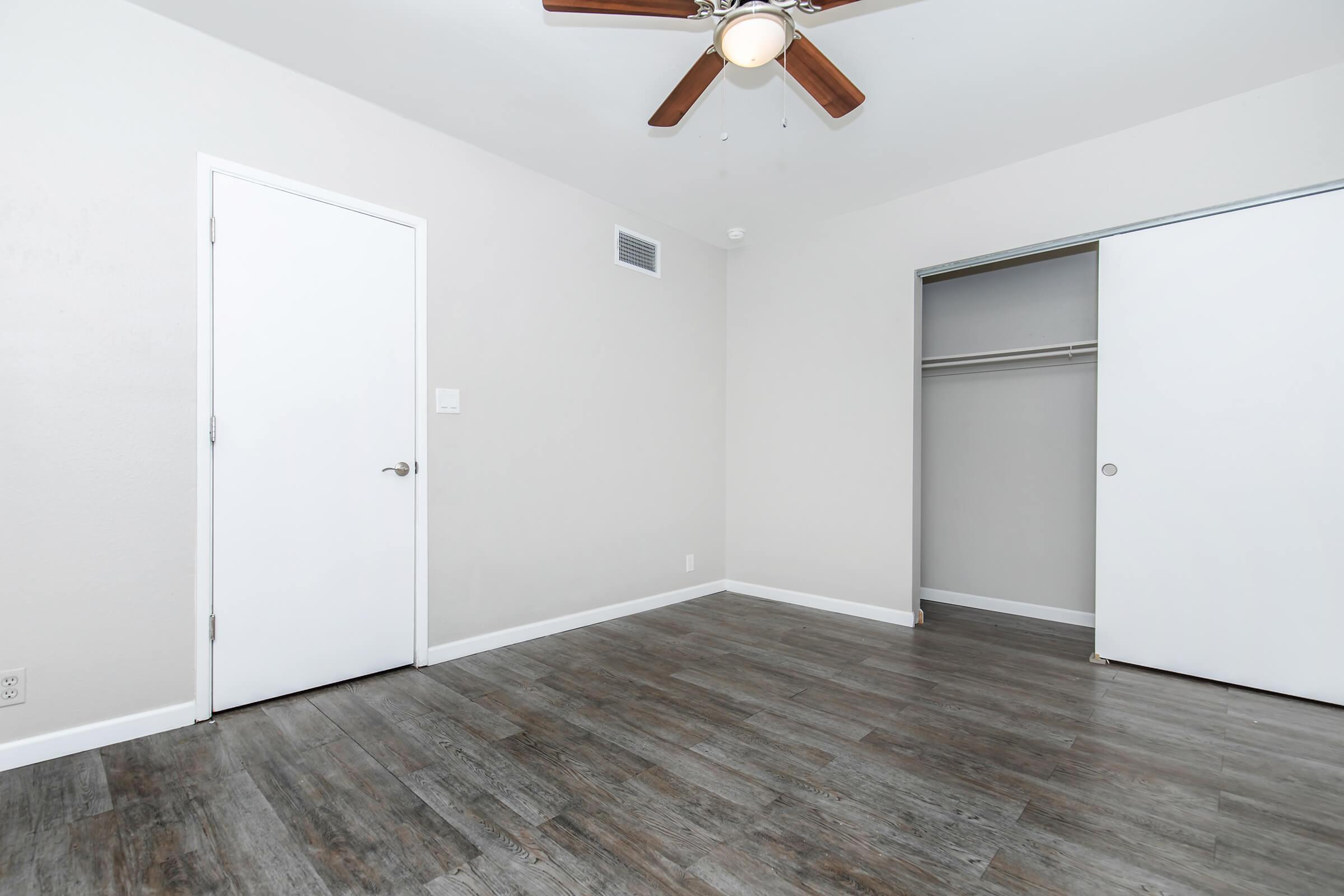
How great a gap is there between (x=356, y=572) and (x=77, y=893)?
1.49m

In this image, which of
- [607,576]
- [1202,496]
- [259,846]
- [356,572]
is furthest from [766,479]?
[259,846]

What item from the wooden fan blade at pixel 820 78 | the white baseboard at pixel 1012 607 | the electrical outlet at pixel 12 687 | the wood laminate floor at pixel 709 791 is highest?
the wooden fan blade at pixel 820 78

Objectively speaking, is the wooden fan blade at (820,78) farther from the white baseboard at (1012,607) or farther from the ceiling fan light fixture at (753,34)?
the white baseboard at (1012,607)

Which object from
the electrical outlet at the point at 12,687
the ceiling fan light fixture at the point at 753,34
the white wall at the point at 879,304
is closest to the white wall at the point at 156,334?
the electrical outlet at the point at 12,687

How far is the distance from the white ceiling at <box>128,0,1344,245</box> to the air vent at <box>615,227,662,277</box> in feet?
1.83

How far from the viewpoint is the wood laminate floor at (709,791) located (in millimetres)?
1580

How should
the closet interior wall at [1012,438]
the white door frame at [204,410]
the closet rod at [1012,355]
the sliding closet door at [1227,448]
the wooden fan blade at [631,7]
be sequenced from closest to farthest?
the wooden fan blade at [631,7]
the white door frame at [204,410]
the sliding closet door at [1227,448]
the closet rod at [1012,355]
the closet interior wall at [1012,438]

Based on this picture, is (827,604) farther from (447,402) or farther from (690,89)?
(690,89)

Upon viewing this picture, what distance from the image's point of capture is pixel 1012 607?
4.15 metres

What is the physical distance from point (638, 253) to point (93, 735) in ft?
12.3

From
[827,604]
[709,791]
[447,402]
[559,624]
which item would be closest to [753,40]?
[447,402]

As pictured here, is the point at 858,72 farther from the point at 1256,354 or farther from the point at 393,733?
the point at 393,733

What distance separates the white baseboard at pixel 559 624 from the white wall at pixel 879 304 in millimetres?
588

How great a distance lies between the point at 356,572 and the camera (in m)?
2.90
